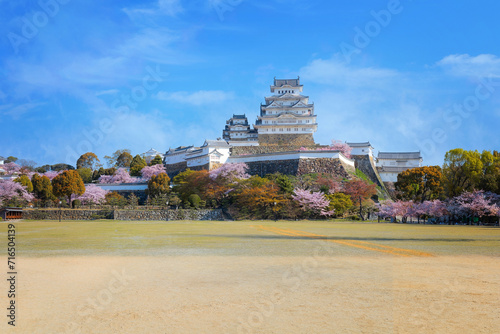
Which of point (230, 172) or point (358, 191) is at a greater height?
point (230, 172)

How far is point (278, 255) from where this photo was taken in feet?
33.4

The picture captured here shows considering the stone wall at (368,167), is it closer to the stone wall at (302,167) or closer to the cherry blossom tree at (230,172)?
the stone wall at (302,167)

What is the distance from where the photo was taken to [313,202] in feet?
128

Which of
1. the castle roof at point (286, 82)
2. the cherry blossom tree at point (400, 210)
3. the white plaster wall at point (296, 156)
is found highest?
the castle roof at point (286, 82)

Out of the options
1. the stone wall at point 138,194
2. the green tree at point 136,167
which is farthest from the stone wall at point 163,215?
the green tree at point 136,167

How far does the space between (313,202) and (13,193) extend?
32179 mm

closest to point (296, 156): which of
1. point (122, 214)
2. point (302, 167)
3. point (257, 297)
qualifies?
point (302, 167)

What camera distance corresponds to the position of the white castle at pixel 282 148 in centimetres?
5225

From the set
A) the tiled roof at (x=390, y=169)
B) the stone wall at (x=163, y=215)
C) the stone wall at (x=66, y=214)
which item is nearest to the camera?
the stone wall at (x=163, y=215)

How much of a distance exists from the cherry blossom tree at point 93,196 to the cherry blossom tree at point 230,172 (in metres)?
13.7

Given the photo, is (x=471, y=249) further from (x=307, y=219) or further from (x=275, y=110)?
(x=275, y=110)

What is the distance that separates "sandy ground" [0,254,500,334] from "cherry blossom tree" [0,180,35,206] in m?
42.9

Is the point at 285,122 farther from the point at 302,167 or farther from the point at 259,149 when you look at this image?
the point at 302,167

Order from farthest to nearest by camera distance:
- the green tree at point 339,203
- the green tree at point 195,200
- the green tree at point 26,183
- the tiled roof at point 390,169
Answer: the tiled roof at point 390,169 < the green tree at point 26,183 < the green tree at point 195,200 < the green tree at point 339,203
